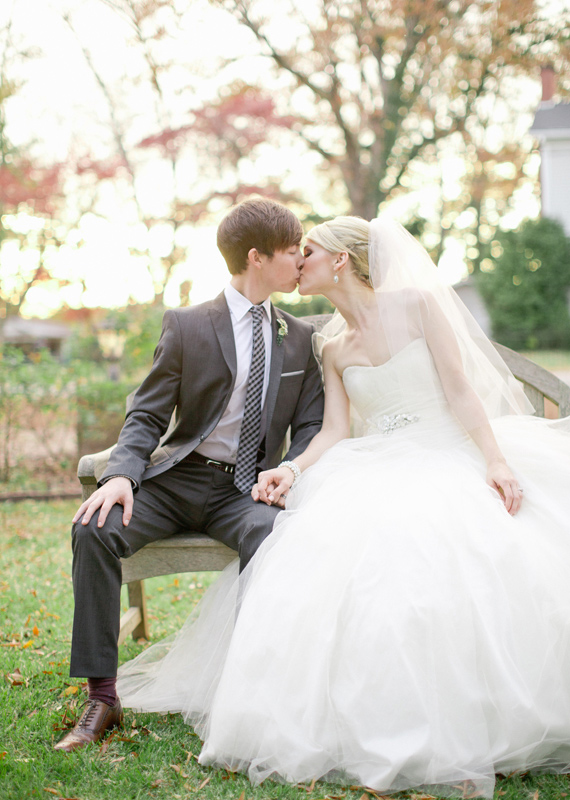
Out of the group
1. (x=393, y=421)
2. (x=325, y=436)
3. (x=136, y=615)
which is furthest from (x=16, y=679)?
(x=393, y=421)

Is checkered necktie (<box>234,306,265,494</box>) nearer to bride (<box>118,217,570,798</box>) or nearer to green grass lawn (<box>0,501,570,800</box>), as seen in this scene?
bride (<box>118,217,570,798</box>)

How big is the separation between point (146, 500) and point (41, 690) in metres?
0.95

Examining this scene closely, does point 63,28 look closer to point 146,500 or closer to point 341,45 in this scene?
Answer: point 341,45

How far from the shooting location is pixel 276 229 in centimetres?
304

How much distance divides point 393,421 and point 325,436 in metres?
0.33

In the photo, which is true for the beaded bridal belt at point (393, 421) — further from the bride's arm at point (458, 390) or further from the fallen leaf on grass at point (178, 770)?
the fallen leaf on grass at point (178, 770)

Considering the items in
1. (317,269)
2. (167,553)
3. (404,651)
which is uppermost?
(317,269)

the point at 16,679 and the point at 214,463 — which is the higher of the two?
the point at 214,463

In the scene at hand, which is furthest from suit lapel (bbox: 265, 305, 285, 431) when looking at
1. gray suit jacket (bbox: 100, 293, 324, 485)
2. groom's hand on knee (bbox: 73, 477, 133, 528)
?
groom's hand on knee (bbox: 73, 477, 133, 528)

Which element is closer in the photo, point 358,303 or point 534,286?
point 358,303

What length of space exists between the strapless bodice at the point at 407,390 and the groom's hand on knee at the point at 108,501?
113 centimetres

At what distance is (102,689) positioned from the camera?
2451 mm

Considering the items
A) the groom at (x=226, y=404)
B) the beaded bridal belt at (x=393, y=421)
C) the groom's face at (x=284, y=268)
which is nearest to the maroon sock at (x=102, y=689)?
the groom at (x=226, y=404)

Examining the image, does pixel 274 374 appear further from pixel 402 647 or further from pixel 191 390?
pixel 402 647
